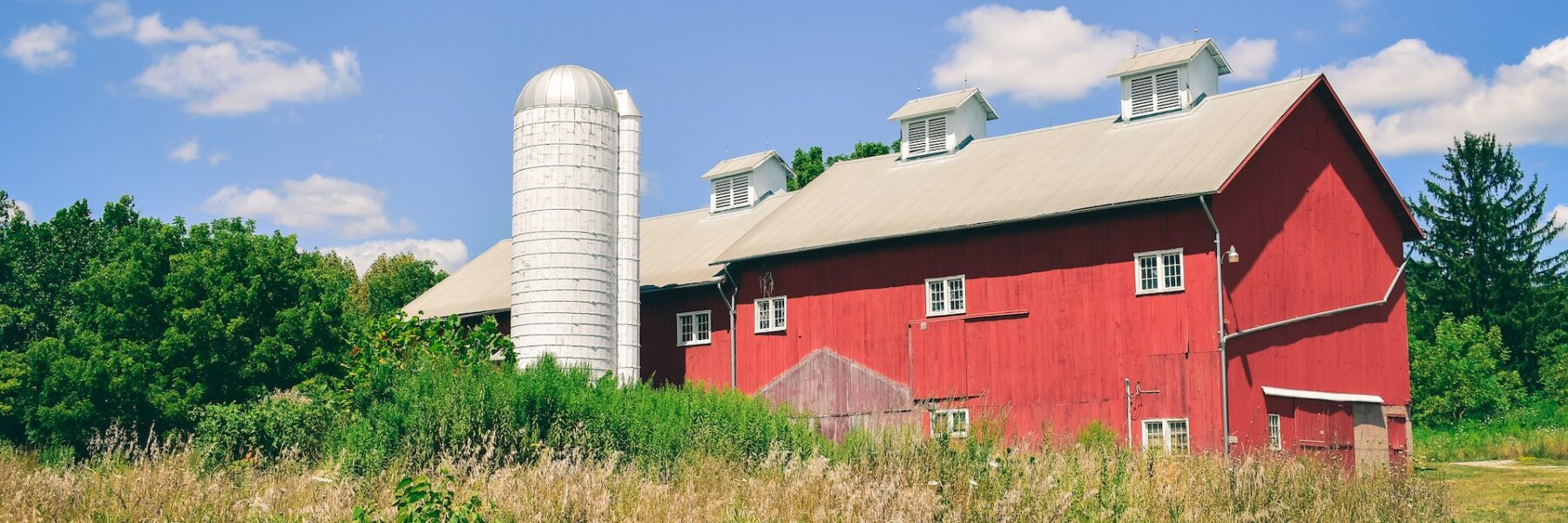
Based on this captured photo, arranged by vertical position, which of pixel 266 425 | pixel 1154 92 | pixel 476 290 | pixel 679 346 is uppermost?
pixel 1154 92

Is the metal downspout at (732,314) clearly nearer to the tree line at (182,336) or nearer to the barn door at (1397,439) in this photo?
the tree line at (182,336)

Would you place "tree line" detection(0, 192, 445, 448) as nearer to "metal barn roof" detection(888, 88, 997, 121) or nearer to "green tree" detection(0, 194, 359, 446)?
"green tree" detection(0, 194, 359, 446)

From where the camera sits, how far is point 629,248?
105 ft

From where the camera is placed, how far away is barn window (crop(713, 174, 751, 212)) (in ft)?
133

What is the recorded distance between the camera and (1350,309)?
98.4 ft

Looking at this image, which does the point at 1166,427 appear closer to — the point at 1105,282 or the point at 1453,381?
the point at 1105,282

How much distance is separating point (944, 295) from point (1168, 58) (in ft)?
23.5

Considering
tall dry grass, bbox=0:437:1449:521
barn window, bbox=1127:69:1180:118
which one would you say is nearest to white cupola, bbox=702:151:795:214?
barn window, bbox=1127:69:1180:118

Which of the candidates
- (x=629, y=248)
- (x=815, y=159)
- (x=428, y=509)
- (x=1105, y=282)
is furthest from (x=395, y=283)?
(x=428, y=509)

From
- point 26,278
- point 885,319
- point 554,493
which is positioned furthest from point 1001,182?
point 26,278

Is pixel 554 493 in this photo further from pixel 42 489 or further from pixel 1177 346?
pixel 1177 346

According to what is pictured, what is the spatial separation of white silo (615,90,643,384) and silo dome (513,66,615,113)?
1.88 ft

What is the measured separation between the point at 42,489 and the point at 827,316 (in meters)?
18.8

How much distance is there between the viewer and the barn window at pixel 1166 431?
25531mm
